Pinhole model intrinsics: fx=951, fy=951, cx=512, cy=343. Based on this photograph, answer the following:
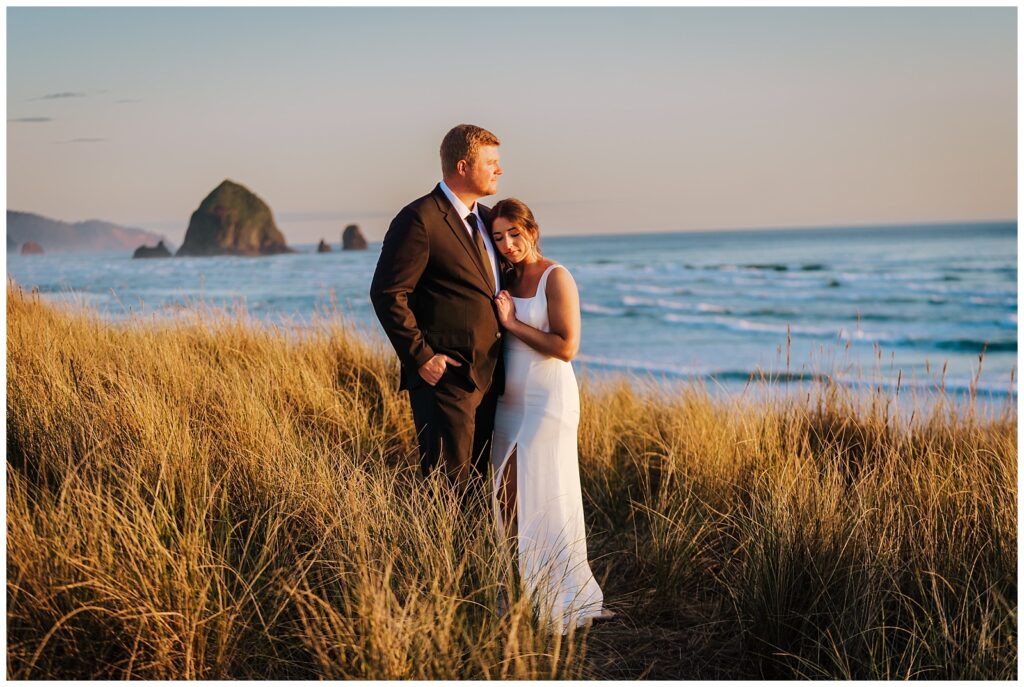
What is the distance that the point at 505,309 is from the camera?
438 centimetres

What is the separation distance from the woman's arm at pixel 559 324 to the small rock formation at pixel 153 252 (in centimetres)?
3814

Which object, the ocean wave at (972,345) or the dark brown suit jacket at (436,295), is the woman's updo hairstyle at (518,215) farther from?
the ocean wave at (972,345)

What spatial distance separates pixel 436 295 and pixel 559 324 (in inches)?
23.0

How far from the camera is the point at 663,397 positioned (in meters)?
7.18

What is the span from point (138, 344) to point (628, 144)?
115 feet

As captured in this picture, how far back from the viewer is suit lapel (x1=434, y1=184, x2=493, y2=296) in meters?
4.36

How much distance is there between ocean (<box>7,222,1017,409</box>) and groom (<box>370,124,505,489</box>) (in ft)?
16.3

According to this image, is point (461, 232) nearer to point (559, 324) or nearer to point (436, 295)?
point (436, 295)

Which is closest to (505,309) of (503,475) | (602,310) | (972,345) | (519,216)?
(519,216)

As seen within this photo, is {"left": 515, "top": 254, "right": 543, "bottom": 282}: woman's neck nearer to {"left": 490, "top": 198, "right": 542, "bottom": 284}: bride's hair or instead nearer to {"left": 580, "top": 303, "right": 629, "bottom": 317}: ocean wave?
{"left": 490, "top": 198, "right": 542, "bottom": 284}: bride's hair

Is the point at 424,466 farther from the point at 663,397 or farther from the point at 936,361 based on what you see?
the point at 936,361

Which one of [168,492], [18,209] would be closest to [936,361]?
[168,492]

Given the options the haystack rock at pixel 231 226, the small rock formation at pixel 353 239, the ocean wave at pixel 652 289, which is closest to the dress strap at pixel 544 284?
the ocean wave at pixel 652 289

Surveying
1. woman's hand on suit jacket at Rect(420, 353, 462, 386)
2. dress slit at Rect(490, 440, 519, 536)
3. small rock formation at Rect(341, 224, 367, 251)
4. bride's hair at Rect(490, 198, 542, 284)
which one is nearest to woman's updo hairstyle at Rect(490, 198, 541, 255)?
bride's hair at Rect(490, 198, 542, 284)
